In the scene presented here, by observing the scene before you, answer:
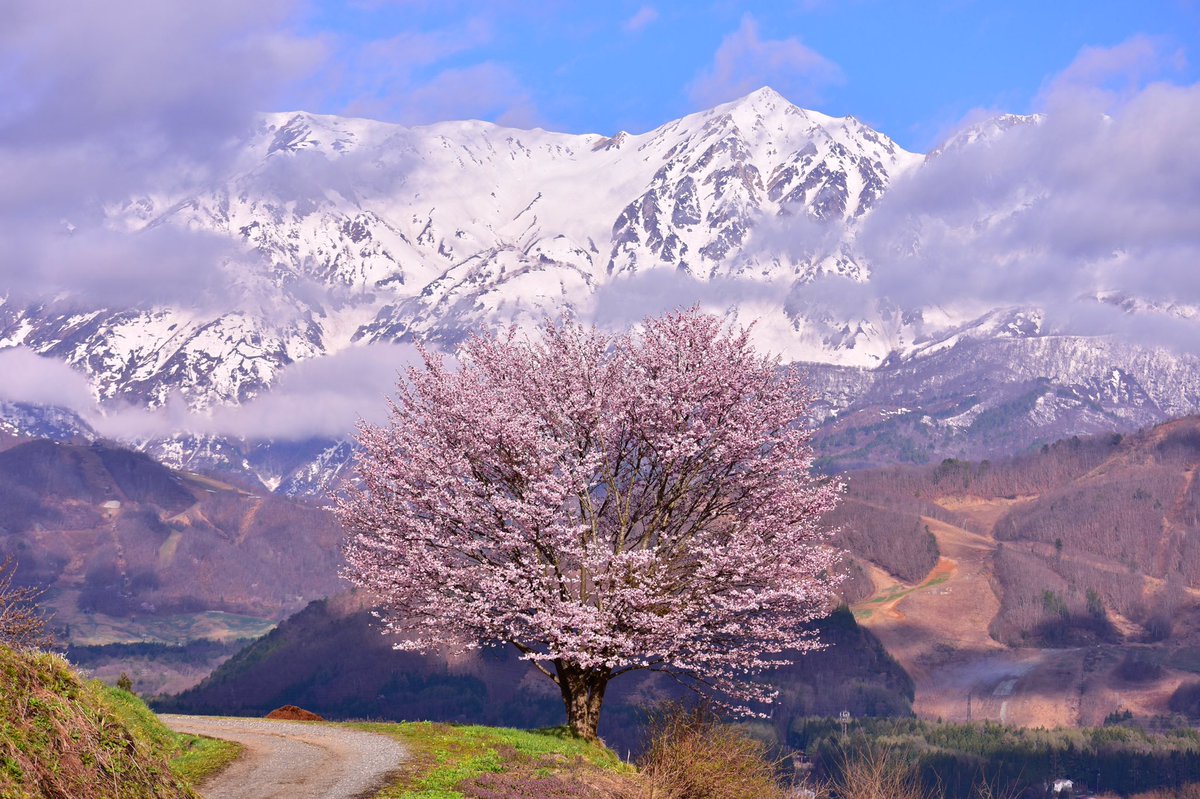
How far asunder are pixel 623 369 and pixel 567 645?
10.3 metres

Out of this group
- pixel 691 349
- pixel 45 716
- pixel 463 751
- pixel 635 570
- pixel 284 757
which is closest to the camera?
pixel 45 716

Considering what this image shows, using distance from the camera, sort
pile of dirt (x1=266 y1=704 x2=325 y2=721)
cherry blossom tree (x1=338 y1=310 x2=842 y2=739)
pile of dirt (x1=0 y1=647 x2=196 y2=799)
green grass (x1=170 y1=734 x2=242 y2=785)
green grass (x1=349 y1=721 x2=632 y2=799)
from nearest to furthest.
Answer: pile of dirt (x1=0 y1=647 x2=196 y2=799), green grass (x1=170 y1=734 x2=242 y2=785), green grass (x1=349 y1=721 x2=632 y2=799), cherry blossom tree (x1=338 y1=310 x2=842 y2=739), pile of dirt (x1=266 y1=704 x2=325 y2=721)

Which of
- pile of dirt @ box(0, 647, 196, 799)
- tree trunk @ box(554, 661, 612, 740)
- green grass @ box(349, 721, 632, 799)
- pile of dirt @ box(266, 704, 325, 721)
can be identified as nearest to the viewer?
pile of dirt @ box(0, 647, 196, 799)

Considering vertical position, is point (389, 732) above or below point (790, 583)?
below

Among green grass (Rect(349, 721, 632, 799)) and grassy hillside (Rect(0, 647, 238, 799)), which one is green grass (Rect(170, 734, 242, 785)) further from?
grassy hillside (Rect(0, 647, 238, 799))

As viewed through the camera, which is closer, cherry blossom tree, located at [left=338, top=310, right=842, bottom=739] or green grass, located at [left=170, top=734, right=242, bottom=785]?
green grass, located at [left=170, top=734, right=242, bottom=785]

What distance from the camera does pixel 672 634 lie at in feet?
138

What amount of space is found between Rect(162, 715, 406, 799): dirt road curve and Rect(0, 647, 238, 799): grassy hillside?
22.6 ft

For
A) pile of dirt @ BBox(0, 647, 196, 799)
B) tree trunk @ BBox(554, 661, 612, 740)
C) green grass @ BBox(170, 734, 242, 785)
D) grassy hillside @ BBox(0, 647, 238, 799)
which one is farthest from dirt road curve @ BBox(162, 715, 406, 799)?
pile of dirt @ BBox(0, 647, 196, 799)

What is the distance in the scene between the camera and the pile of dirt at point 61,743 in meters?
20.2

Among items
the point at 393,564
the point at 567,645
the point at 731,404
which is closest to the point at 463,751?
the point at 567,645

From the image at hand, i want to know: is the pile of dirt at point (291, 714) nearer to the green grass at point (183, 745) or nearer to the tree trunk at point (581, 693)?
the green grass at point (183, 745)

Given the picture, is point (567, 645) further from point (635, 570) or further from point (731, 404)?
point (731, 404)

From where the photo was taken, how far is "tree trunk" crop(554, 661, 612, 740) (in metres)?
45.2
